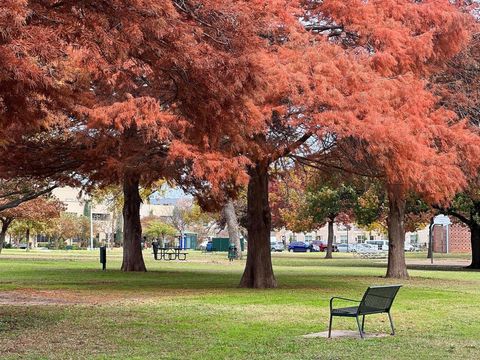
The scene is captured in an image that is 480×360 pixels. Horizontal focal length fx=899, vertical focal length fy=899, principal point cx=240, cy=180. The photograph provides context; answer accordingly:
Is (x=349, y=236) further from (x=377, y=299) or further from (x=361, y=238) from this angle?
(x=377, y=299)

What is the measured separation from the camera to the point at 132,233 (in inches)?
1628

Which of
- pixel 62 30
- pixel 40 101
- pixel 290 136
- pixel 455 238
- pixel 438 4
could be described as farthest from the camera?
pixel 455 238

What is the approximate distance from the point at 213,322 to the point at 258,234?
39.3ft

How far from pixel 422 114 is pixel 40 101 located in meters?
13.4

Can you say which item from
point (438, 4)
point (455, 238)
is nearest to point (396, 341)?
point (438, 4)

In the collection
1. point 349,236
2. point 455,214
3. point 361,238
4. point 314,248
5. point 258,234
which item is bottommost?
point 314,248

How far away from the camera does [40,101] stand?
17.2m

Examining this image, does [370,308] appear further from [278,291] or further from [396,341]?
[278,291]

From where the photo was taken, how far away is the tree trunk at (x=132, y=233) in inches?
1610

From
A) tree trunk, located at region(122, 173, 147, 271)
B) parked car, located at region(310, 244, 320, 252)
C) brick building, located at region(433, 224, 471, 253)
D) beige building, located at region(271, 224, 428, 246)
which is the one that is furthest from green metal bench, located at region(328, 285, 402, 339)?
beige building, located at region(271, 224, 428, 246)

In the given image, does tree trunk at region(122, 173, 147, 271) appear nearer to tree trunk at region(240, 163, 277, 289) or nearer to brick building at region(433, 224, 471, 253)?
tree trunk at region(240, 163, 277, 289)

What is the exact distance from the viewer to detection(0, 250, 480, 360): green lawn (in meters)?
12.9

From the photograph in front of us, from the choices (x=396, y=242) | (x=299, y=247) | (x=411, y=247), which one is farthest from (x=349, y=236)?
(x=396, y=242)

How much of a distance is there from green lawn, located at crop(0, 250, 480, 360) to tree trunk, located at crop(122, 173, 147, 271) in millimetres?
10709
